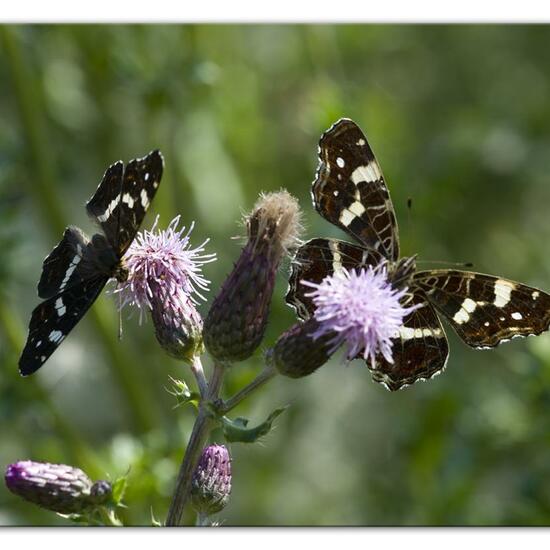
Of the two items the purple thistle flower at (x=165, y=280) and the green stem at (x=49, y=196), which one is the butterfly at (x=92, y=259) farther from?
the green stem at (x=49, y=196)

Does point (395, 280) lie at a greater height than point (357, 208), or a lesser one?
lesser

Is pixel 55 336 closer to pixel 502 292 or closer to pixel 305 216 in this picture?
pixel 502 292

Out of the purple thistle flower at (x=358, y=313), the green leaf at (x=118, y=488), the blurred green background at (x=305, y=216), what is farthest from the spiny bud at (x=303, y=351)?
the blurred green background at (x=305, y=216)

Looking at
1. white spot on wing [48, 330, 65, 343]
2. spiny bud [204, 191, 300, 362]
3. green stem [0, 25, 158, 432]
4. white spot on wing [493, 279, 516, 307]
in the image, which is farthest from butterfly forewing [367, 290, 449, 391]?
green stem [0, 25, 158, 432]

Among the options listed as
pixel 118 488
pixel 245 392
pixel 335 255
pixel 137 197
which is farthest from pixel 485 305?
pixel 118 488
